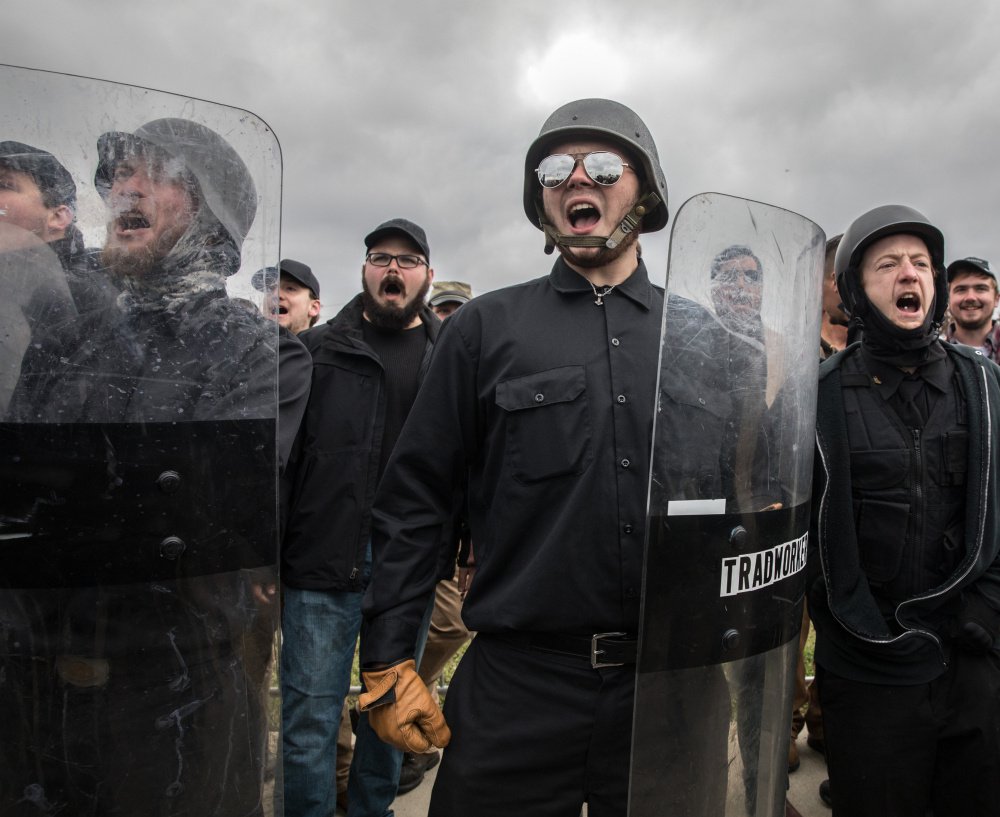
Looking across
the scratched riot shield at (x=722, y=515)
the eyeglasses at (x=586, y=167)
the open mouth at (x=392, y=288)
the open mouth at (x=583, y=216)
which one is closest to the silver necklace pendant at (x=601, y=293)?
the open mouth at (x=583, y=216)

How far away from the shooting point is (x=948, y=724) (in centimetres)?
208

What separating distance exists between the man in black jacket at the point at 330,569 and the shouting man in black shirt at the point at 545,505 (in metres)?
0.81

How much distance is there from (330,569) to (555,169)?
5.11ft

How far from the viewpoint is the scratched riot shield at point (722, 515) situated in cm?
150

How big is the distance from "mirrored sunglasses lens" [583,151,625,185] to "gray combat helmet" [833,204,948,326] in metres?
0.98

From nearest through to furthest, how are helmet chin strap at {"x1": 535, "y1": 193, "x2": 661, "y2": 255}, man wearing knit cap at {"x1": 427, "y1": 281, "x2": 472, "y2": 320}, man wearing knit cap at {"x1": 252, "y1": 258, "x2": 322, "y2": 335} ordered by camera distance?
helmet chin strap at {"x1": 535, "y1": 193, "x2": 661, "y2": 255}, man wearing knit cap at {"x1": 252, "y1": 258, "x2": 322, "y2": 335}, man wearing knit cap at {"x1": 427, "y1": 281, "x2": 472, "y2": 320}

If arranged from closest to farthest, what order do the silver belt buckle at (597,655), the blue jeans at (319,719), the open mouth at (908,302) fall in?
1. the silver belt buckle at (597,655)
2. the open mouth at (908,302)
3. the blue jeans at (319,719)

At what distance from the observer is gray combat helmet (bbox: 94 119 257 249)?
1426 mm

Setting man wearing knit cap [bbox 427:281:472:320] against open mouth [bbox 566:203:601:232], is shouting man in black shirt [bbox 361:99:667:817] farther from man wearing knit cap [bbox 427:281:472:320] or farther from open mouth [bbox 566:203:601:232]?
man wearing knit cap [bbox 427:281:472:320]

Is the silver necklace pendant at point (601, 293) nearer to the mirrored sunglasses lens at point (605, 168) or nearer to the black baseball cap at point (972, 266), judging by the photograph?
the mirrored sunglasses lens at point (605, 168)

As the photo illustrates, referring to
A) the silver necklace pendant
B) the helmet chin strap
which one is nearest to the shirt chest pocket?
the silver necklace pendant

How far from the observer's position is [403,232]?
3.36 metres

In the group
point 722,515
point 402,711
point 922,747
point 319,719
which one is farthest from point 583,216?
point 319,719

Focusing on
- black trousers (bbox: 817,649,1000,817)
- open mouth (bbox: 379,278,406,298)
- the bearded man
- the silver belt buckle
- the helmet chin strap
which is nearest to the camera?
the silver belt buckle
